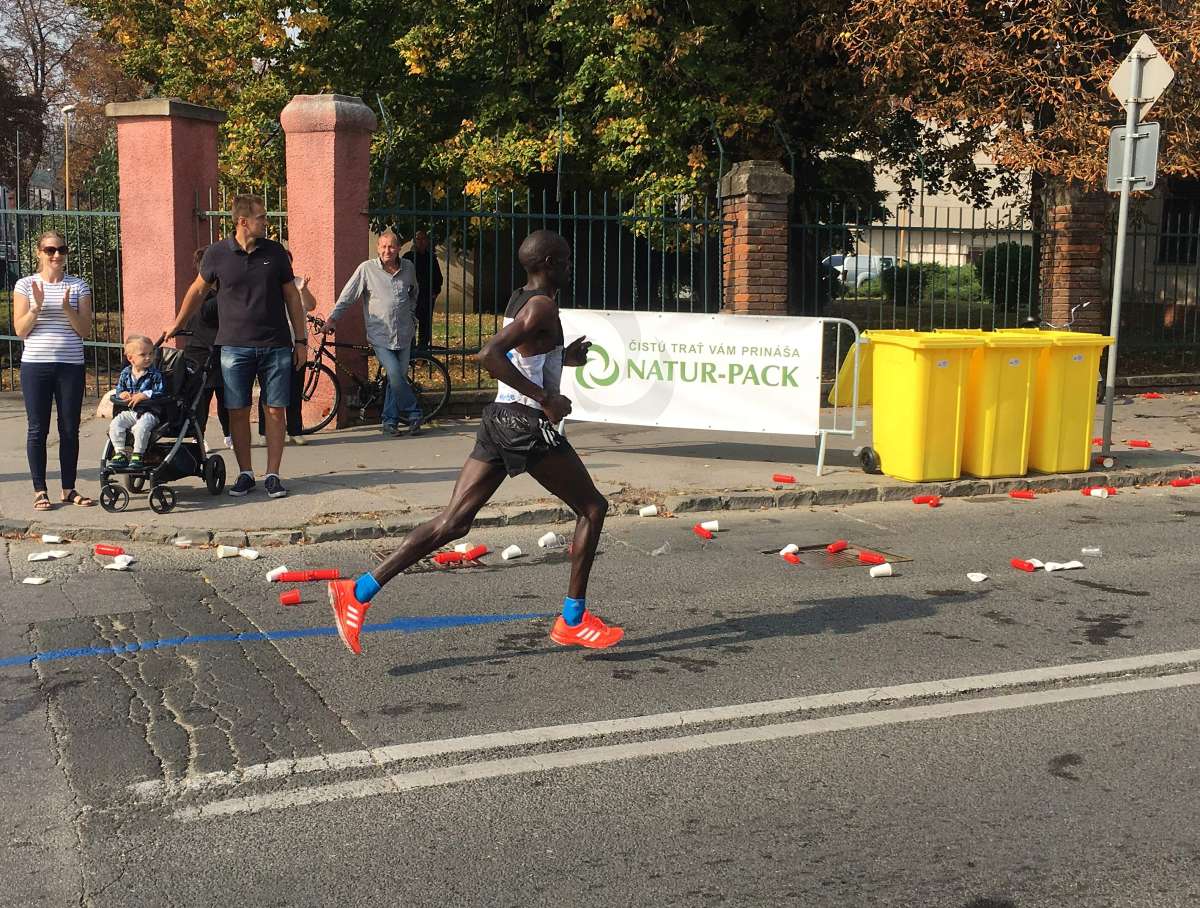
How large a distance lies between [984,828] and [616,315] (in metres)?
7.19

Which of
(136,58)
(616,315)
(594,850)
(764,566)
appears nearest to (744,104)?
(616,315)

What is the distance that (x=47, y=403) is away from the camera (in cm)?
868

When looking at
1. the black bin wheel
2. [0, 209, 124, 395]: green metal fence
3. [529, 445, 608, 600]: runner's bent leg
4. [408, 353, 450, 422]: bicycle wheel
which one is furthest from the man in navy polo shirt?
the black bin wheel

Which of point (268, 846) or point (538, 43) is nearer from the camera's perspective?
point (268, 846)

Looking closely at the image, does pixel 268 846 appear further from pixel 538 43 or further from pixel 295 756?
pixel 538 43

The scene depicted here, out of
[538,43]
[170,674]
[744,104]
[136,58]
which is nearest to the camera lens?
[170,674]

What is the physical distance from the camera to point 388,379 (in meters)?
11.8

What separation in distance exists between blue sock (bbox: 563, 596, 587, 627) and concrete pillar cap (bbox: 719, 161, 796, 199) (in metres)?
8.28

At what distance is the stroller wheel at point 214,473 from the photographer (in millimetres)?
9070

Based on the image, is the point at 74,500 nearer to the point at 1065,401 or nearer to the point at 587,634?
the point at 587,634

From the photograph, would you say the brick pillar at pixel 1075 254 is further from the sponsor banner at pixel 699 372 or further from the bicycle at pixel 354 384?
the bicycle at pixel 354 384

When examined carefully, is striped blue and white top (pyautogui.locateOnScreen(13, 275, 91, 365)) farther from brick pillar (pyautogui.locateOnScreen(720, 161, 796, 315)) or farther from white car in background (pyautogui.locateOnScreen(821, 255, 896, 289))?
white car in background (pyautogui.locateOnScreen(821, 255, 896, 289))

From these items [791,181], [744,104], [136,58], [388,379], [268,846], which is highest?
[136,58]

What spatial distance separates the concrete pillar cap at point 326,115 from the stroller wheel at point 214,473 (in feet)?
13.2
